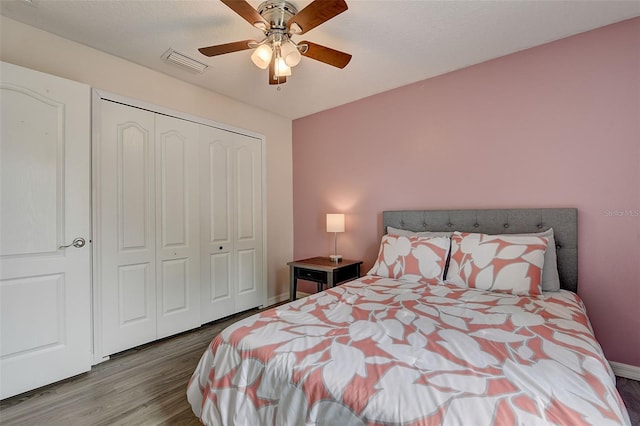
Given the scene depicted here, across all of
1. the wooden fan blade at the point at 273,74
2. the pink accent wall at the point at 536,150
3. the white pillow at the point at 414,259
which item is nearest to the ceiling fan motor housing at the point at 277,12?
the wooden fan blade at the point at 273,74

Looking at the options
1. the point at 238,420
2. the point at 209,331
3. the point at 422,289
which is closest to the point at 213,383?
the point at 238,420

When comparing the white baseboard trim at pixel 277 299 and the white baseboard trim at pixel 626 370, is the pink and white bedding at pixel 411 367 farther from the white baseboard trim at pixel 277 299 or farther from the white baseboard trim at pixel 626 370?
the white baseboard trim at pixel 277 299

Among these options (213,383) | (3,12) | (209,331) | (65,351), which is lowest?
(209,331)

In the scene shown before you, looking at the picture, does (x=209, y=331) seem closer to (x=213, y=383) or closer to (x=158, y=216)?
(x=158, y=216)

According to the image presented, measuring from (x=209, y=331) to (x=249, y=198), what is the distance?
4.85 feet

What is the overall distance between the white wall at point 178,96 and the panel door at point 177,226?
0.88 ft

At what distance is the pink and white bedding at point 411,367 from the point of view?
85cm

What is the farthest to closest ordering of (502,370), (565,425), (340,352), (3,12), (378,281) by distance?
(378,281) → (3,12) → (340,352) → (502,370) → (565,425)

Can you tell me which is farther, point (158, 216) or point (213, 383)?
point (158, 216)

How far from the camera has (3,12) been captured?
190 cm

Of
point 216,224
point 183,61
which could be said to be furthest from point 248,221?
point 183,61

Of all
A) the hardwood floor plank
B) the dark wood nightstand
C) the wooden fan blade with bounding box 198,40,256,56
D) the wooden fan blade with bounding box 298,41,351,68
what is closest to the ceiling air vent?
the wooden fan blade with bounding box 198,40,256,56

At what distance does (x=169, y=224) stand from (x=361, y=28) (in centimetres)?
→ 232

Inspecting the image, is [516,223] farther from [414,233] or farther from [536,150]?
[414,233]
